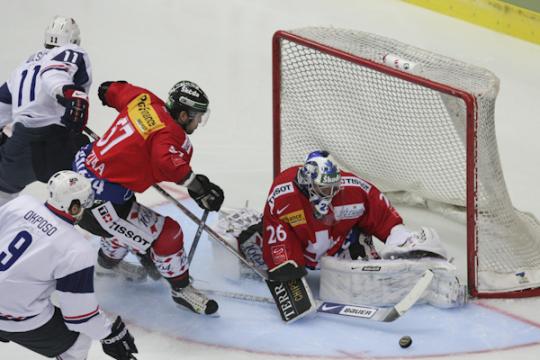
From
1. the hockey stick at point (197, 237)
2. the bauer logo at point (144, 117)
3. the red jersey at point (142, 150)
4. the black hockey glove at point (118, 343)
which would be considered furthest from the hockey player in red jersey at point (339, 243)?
the black hockey glove at point (118, 343)

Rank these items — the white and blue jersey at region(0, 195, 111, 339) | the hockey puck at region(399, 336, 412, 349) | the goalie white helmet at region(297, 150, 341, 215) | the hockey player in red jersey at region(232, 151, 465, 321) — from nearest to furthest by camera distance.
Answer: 1. the white and blue jersey at region(0, 195, 111, 339)
2. the hockey puck at region(399, 336, 412, 349)
3. the goalie white helmet at region(297, 150, 341, 215)
4. the hockey player in red jersey at region(232, 151, 465, 321)

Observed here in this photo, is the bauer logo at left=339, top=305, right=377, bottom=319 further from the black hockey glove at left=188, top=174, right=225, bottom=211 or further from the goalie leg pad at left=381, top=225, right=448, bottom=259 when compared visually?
the black hockey glove at left=188, top=174, right=225, bottom=211

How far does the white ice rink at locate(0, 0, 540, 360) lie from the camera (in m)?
4.12

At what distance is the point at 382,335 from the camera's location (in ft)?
13.6

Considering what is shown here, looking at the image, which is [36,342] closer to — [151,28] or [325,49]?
[325,49]

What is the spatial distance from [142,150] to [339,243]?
92cm

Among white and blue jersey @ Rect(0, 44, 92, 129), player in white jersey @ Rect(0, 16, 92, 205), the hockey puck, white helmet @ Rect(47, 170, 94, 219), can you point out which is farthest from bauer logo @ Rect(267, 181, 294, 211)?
white helmet @ Rect(47, 170, 94, 219)

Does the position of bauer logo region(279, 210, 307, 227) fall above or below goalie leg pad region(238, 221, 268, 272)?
above

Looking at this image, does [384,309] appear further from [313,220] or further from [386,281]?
[313,220]

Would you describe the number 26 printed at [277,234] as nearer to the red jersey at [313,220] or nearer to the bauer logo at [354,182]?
the red jersey at [313,220]

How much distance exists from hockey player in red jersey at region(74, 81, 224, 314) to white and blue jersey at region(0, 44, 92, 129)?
0.31 meters

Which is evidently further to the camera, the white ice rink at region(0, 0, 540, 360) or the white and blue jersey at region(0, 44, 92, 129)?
the white and blue jersey at region(0, 44, 92, 129)

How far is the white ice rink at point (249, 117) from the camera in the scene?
4117mm

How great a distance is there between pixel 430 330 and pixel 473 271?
0.36 metres
